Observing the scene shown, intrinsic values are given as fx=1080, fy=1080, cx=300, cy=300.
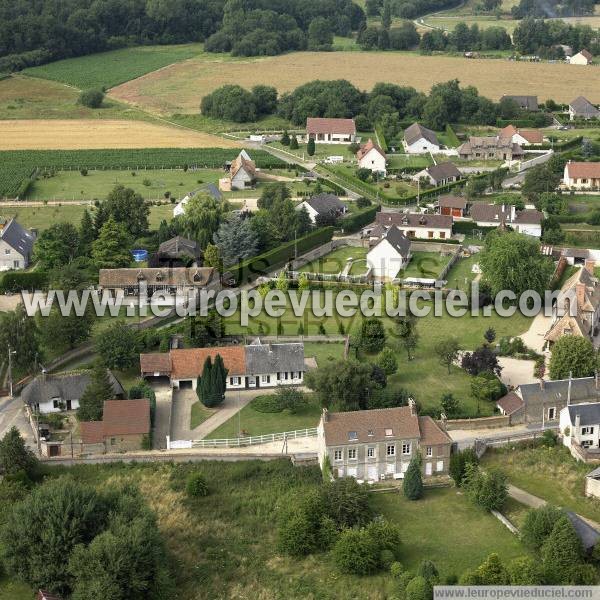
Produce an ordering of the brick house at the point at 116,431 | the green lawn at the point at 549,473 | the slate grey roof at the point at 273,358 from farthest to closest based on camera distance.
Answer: the slate grey roof at the point at 273,358, the brick house at the point at 116,431, the green lawn at the point at 549,473

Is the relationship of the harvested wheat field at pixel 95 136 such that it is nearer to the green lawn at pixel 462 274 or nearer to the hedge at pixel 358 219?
the hedge at pixel 358 219

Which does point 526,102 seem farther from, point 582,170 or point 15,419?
point 15,419

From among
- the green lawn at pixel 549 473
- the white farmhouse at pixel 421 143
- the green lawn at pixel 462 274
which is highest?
the white farmhouse at pixel 421 143

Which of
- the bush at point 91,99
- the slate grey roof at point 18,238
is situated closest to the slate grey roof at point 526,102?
the bush at point 91,99

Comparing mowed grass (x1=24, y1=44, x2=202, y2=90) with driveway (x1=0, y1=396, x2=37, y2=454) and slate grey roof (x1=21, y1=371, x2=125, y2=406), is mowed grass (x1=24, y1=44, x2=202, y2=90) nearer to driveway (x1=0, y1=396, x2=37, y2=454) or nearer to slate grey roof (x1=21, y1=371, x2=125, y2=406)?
driveway (x1=0, y1=396, x2=37, y2=454)

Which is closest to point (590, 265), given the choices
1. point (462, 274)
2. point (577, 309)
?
point (462, 274)

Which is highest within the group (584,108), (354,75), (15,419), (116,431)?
(354,75)
